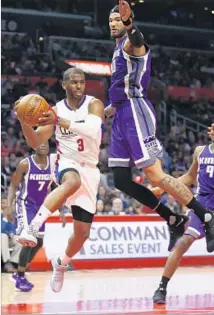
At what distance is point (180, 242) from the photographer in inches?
328

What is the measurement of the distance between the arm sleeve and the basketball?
0.35 m

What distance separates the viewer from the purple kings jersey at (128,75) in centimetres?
717

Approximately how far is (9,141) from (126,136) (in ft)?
38.1

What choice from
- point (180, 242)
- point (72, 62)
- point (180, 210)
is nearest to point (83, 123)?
point (180, 242)

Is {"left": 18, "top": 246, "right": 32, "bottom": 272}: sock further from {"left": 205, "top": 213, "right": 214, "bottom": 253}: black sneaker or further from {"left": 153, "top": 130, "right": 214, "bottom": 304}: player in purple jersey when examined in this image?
{"left": 205, "top": 213, "right": 214, "bottom": 253}: black sneaker

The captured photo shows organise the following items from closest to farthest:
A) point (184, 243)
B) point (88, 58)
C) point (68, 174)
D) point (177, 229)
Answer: point (68, 174) → point (177, 229) → point (184, 243) → point (88, 58)

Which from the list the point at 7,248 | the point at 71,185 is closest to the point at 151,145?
the point at 71,185

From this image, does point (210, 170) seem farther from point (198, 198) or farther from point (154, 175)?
point (154, 175)

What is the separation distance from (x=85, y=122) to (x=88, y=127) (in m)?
0.10

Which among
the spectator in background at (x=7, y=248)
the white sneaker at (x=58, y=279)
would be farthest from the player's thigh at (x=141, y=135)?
the spectator in background at (x=7, y=248)

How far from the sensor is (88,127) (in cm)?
703

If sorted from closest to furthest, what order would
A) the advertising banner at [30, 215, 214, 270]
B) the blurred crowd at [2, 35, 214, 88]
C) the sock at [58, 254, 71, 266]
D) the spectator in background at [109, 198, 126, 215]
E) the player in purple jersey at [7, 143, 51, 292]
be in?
the sock at [58, 254, 71, 266], the player in purple jersey at [7, 143, 51, 292], the advertising banner at [30, 215, 214, 270], the spectator in background at [109, 198, 126, 215], the blurred crowd at [2, 35, 214, 88]

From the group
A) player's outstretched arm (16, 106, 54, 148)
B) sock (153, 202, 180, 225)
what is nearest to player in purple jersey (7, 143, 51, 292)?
player's outstretched arm (16, 106, 54, 148)

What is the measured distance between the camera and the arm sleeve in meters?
6.94
